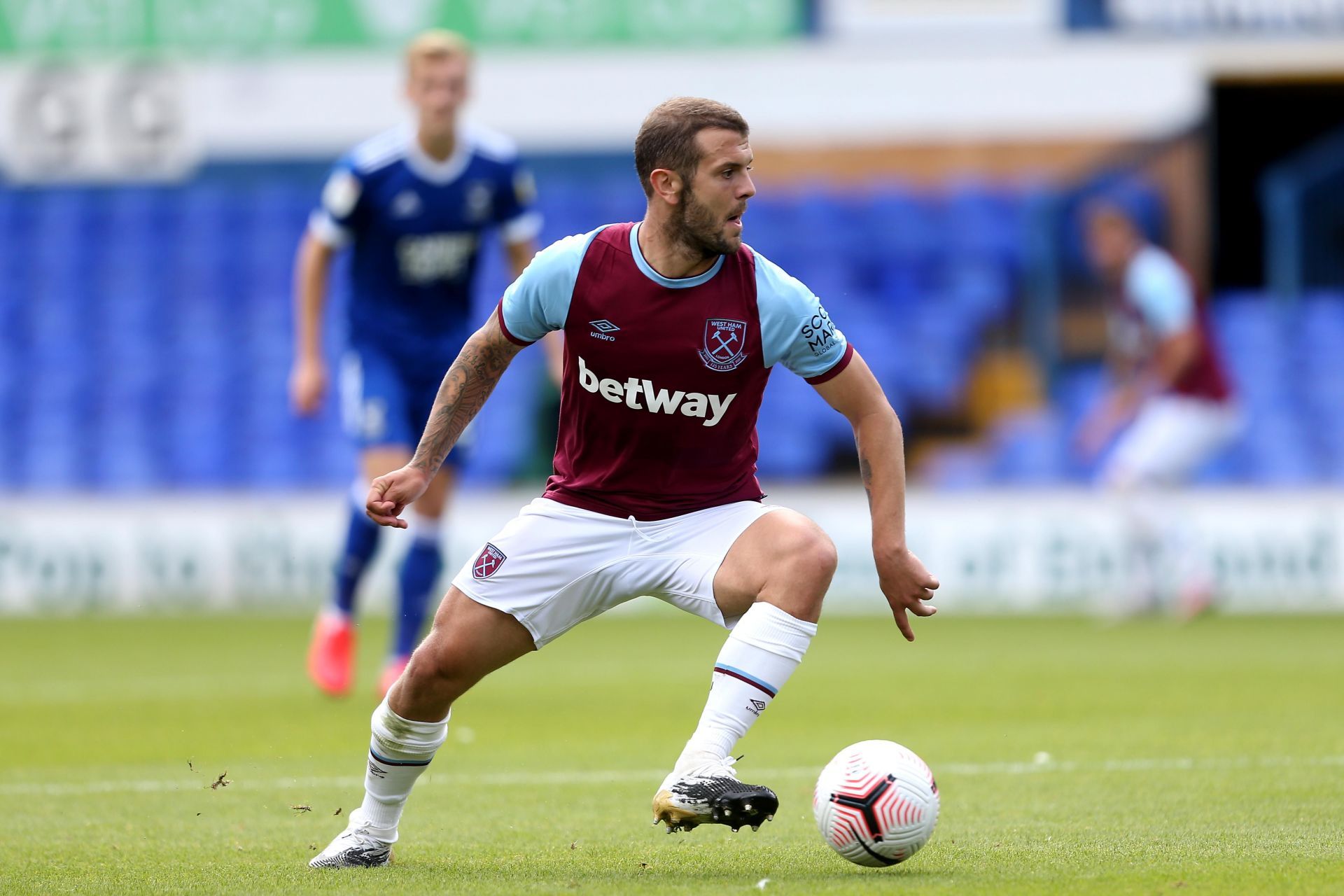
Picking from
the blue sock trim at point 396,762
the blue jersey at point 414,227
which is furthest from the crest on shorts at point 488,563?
the blue jersey at point 414,227

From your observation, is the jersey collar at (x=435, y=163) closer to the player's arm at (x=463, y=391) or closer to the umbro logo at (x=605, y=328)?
the player's arm at (x=463, y=391)

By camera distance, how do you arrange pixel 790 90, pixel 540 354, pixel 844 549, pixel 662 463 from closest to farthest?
pixel 662 463, pixel 844 549, pixel 540 354, pixel 790 90

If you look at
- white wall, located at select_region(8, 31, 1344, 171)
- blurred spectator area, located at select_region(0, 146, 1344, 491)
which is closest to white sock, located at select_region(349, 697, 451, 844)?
blurred spectator area, located at select_region(0, 146, 1344, 491)

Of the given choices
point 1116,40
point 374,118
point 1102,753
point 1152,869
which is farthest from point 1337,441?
point 1152,869

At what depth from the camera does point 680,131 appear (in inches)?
177

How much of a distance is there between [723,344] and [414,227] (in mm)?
4295

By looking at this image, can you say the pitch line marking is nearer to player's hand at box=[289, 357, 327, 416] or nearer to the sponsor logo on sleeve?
the sponsor logo on sleeve

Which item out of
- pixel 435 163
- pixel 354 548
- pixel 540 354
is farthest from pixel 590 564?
pixel 540 354

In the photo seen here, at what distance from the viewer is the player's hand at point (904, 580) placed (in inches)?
176

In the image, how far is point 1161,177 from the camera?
18781 mm

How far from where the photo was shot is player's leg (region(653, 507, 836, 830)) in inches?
165

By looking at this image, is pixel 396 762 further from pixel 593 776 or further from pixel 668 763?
pixel 668 763

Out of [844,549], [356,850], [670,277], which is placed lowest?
[844,549]

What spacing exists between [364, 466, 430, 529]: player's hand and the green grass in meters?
0.84
